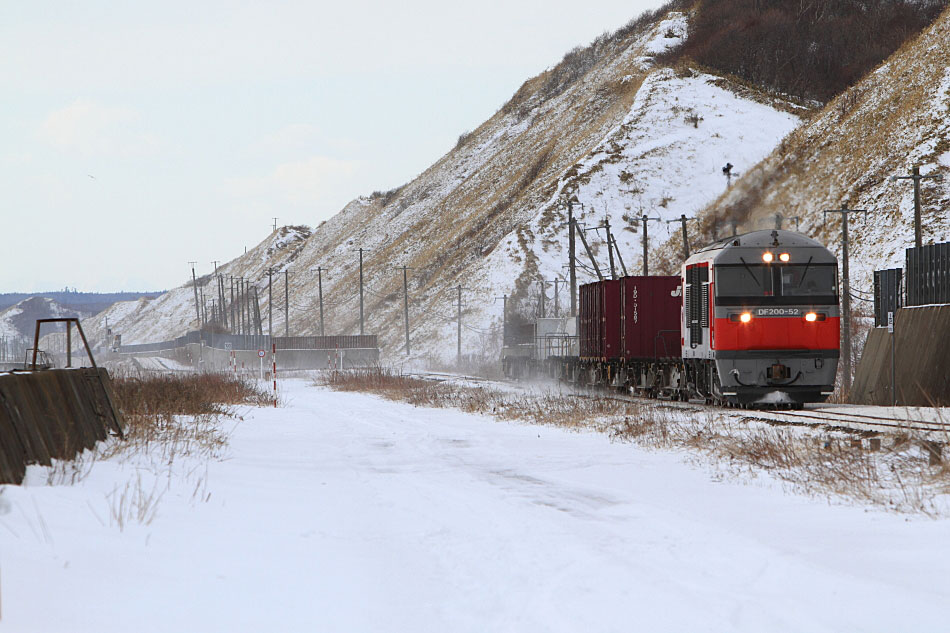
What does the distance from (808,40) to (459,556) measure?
337 feet

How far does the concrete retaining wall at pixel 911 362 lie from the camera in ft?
68.0

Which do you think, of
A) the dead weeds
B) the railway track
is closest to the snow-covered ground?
the dead weeds

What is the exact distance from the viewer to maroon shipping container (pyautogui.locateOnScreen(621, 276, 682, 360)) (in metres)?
26.2

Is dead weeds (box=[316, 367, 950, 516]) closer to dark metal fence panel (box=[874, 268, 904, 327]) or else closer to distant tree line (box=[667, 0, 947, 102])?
dark metal fence panel (box=[874, 268, 904, 327])

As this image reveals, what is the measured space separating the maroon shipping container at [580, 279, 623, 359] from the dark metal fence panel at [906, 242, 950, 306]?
25.3 ft

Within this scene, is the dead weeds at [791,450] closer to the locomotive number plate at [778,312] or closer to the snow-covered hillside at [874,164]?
the locomotive number plate at [778,312]

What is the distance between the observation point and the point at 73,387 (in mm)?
10914

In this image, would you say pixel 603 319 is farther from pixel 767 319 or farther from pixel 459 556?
pixel 459 556

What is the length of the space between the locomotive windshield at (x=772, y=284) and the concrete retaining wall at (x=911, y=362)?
1.99 meters

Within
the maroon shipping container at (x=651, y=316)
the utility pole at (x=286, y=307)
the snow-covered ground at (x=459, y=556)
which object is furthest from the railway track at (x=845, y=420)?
the utility pole at (x=286, y=307)

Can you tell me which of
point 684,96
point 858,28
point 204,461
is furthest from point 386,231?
point 204,461

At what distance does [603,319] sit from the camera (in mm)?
28500

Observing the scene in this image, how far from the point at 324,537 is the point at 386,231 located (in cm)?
12433

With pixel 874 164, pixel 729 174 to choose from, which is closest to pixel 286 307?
pixel 729 174
